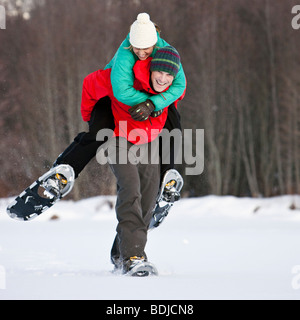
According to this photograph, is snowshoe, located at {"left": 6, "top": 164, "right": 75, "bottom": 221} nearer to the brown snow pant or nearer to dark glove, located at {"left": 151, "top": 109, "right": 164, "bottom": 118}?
the brown snow pant

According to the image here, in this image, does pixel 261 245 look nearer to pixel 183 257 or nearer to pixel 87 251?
pixel 183 257

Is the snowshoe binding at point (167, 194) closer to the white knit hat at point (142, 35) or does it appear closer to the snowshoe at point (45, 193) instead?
the snowshoe at point (45, 193)

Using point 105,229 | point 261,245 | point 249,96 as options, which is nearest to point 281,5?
point 249,96

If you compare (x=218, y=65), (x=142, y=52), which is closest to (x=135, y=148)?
(x=142, y=52)

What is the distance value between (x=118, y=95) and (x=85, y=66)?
7288mm

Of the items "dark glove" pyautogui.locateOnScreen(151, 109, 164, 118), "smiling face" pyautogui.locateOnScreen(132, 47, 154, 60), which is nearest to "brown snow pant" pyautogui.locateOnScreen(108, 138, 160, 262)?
"dark glove" pyautogui.locateOnScreen(151, 109, 164, 118)

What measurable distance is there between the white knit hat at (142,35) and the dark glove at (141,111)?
31 cm

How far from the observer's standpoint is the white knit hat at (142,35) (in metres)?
2.90

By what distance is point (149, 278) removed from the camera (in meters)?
2.60

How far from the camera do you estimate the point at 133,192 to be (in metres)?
2.95

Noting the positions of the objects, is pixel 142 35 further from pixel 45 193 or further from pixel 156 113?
pixel 45 193

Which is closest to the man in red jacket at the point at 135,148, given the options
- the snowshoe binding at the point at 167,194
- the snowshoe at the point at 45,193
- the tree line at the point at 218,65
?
the snowshoe binding at the point at 167,194

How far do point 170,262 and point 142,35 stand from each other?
155 centimetres

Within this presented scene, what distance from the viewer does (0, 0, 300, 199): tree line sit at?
9523 mm
